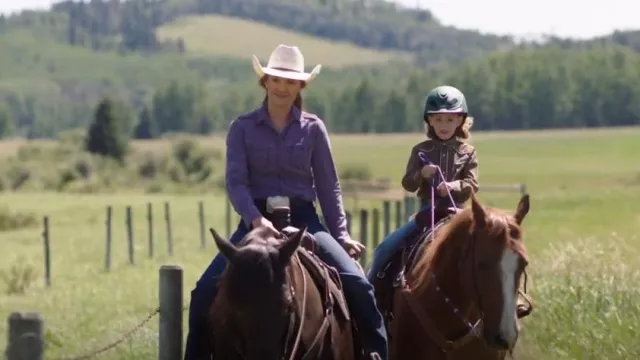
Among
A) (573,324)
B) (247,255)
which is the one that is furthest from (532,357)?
(247,255)

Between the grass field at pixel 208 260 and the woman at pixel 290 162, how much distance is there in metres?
2.85

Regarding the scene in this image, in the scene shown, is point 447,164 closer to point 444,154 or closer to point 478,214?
point 444,154

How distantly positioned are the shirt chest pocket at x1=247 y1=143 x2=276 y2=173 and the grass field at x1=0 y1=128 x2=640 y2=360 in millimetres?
3525

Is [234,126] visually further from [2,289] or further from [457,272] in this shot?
[2,289]

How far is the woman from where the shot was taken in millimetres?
7578

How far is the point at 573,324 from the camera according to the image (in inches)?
446

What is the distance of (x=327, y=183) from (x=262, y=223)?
0.99m

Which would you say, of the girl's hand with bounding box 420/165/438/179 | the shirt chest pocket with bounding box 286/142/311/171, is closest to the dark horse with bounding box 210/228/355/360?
the shirt chest pocket with bounding box 286/142/311/171

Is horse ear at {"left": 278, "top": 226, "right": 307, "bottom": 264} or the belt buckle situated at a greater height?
the belt buckle

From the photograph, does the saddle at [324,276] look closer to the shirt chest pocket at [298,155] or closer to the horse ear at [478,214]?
the shirt chest pocket at [298,155]

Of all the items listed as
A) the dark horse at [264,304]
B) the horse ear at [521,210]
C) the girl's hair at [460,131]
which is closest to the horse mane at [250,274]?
the dark horse at [264,304]

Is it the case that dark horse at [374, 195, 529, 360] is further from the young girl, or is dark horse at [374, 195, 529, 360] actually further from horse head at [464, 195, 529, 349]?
the young girl

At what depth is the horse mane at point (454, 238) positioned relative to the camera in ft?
24.2

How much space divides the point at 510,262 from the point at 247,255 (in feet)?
5.92
